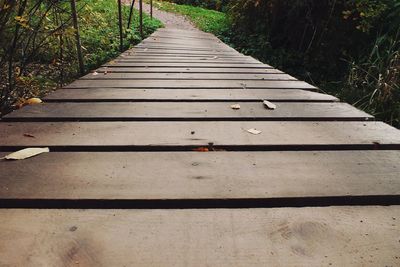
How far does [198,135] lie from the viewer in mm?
1363

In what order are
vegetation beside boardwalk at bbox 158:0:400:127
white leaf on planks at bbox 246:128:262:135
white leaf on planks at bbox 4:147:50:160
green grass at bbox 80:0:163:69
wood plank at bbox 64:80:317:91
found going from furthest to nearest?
vegetation beside boardwalk at bbox 158:0:400:127
green grass at bbox 80:0:163:69
wood plank at bbox 64:80:317:91
white leaf on planks at bbox 246:128:262:135
white leaf on planks at bbox 4:147:50:160

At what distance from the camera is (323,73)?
796 centimetres

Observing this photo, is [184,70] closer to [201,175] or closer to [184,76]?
[184,76]

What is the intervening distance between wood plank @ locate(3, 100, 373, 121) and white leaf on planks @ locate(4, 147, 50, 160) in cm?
A: 38

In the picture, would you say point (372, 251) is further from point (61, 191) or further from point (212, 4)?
point (212, 4)

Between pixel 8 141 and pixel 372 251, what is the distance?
1.15 meters

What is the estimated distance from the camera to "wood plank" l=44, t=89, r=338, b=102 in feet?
6.44

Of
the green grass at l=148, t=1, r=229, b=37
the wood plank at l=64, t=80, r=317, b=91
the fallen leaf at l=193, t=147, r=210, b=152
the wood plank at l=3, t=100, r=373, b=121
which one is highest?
the fallen leaf at l=193, t=147, r=210, b=152

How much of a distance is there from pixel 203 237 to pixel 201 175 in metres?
0.29

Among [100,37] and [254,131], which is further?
[100,37]

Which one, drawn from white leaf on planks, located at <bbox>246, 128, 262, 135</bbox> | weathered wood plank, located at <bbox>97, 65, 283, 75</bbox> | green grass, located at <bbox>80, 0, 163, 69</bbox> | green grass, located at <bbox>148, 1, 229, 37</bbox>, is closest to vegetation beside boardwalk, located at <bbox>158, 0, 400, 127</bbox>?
green grass, located at <bbox>148, 1, 229, 37</bbox>

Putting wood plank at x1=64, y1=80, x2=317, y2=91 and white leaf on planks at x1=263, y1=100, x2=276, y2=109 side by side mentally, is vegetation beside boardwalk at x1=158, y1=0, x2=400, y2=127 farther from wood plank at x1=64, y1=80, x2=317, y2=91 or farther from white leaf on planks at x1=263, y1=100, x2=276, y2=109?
white leaf on planks at x1=263, y1=100, x2=276, y2=109

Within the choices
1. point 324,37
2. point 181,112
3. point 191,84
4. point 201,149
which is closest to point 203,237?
point 201,149

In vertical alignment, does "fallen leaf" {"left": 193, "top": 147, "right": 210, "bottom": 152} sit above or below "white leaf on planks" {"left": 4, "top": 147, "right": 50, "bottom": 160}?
above
